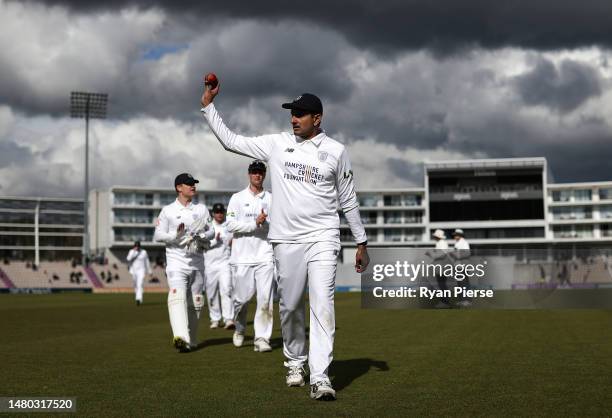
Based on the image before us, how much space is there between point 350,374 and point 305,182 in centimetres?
234

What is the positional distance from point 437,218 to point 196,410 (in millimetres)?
109755

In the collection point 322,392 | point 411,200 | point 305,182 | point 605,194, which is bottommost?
point 322,392

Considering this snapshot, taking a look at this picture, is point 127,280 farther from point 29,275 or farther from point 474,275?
point 474,275

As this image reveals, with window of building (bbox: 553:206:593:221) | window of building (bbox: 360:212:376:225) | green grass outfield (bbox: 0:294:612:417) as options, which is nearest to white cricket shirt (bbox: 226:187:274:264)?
green grass outfield (bbox: 0:294:612:417)

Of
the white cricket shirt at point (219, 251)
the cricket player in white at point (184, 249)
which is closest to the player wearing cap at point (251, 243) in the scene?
the cricket player in white at point (184, 249)

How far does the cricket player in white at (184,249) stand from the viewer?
34.8ft

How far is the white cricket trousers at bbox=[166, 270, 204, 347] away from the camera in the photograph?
10.5m

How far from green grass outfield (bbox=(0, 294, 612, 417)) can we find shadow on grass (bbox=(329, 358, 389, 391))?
0.01 m

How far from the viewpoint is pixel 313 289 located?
7020 millimetres

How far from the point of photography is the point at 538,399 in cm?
650

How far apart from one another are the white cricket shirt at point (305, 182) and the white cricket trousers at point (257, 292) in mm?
3691

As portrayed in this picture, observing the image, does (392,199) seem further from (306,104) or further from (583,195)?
(306,104)

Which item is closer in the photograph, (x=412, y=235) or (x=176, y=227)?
(x=176, y=227)

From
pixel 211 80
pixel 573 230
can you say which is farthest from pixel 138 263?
pixel 573 230
